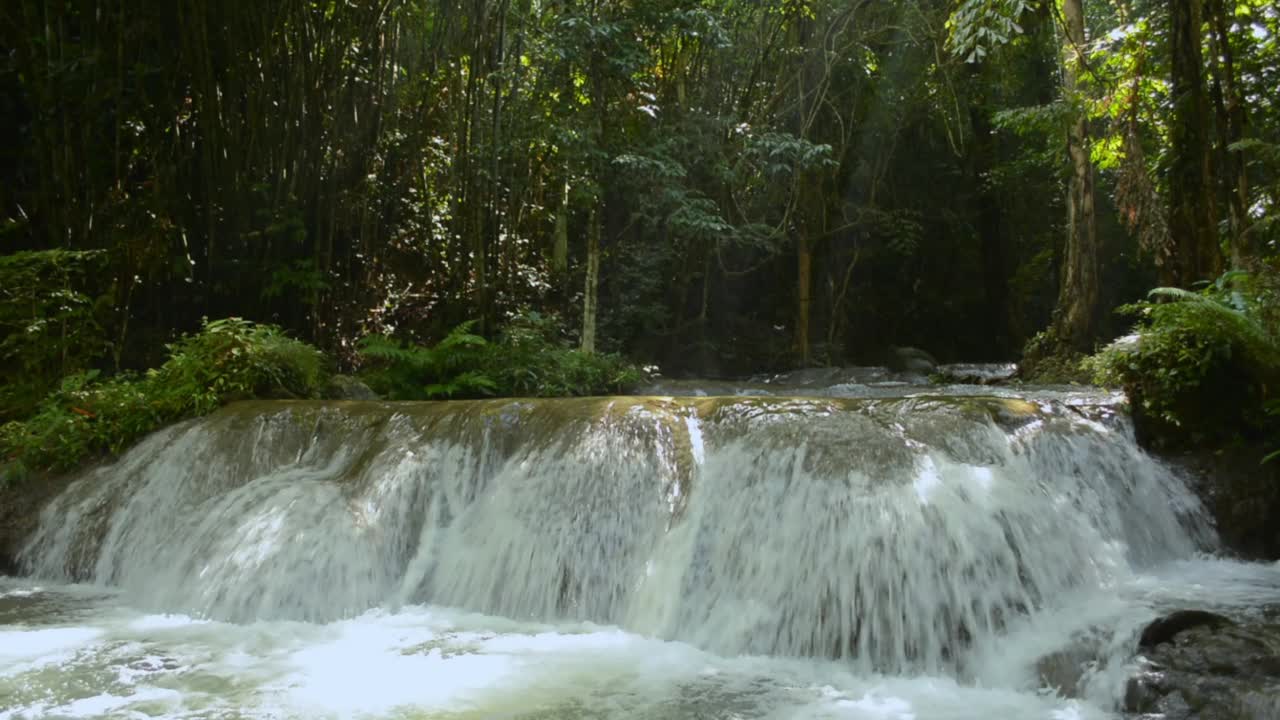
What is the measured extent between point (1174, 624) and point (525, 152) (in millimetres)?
8446

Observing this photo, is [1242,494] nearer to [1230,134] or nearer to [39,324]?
[1230,134]

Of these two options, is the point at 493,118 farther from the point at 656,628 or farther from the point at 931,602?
the point at 931,602

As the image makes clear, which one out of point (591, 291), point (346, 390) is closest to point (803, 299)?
point (591, 291)

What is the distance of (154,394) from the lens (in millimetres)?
6273

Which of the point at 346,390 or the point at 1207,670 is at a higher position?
the point at 346,390

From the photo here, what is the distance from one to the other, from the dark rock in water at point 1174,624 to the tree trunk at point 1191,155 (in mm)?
4379

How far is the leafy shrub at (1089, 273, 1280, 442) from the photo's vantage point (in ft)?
16.0

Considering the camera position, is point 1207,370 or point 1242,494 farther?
point 1207,370

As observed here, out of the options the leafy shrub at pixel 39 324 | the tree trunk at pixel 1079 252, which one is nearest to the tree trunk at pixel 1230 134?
the tree trunk at pixel 1079 252

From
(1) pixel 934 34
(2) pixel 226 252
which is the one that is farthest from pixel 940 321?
(2) pixel 226 252

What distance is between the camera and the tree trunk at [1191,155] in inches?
262

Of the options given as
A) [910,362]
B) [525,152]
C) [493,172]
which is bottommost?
[910,362]

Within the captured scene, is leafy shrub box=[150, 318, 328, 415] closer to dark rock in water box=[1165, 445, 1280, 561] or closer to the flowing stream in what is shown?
the flowing stream

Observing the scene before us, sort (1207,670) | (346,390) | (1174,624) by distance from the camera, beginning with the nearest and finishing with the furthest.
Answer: (1207,670)
(1174,624)
(346,390)
